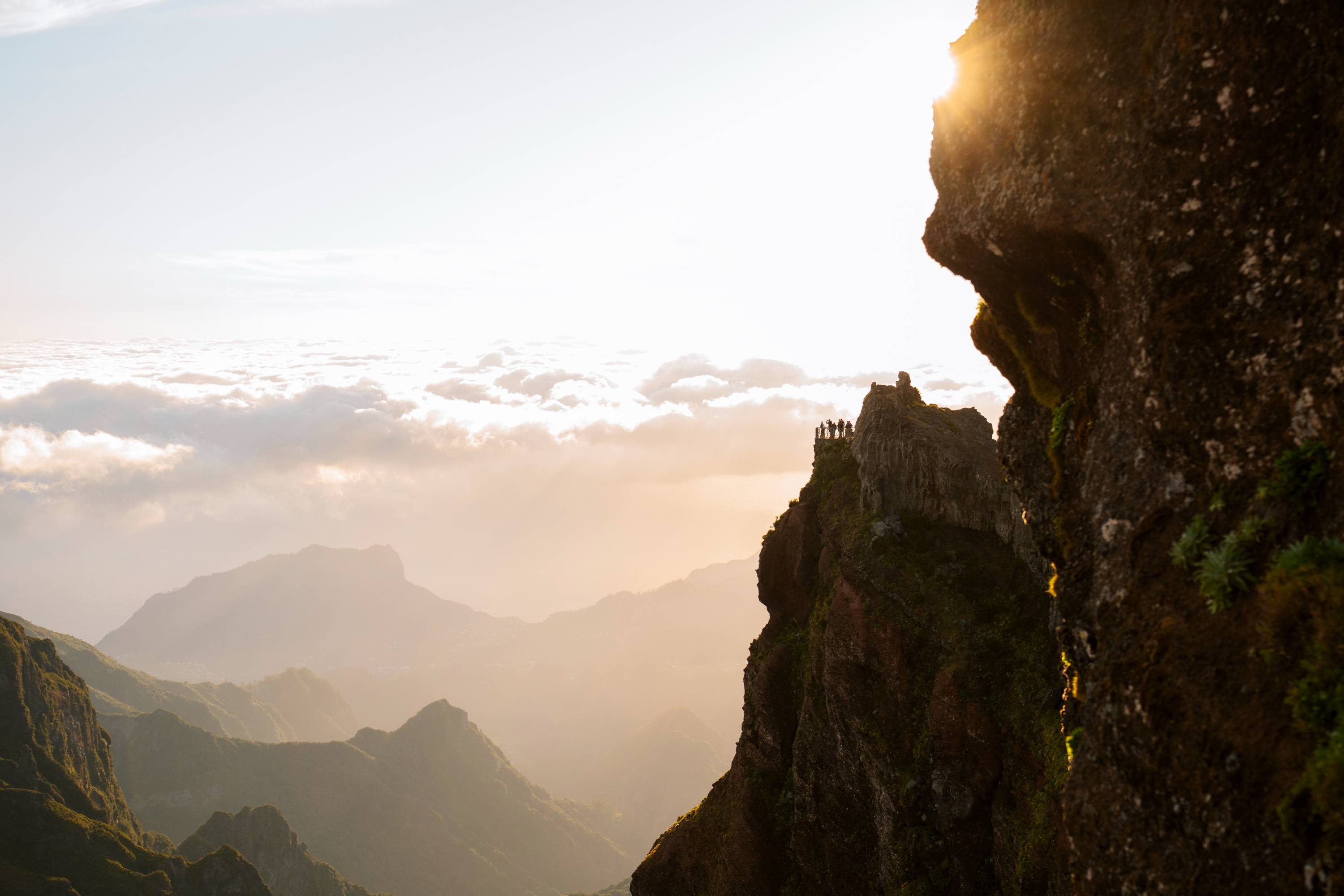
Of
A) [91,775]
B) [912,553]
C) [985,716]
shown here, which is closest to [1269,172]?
[985,716]

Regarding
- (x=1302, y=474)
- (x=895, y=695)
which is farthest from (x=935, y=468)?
(x=1302, y=474)

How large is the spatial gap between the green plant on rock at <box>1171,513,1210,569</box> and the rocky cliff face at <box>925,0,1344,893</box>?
46mm

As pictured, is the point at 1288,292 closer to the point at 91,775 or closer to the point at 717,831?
the point at 717,831

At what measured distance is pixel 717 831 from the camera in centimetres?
5288

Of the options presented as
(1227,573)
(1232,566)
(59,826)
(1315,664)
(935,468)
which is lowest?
(59,826)

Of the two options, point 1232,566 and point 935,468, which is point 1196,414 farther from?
point 935,468

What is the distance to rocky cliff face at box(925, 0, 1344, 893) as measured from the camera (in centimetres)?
1259

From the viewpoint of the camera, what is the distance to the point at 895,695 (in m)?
36.4

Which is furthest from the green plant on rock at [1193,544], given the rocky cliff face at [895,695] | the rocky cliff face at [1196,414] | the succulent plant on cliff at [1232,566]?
the rocky cliff face at [895,695]

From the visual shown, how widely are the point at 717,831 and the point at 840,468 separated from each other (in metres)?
26.8

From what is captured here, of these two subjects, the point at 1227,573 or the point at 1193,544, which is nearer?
the point at 1227,573

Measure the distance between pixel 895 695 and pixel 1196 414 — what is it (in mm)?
24566

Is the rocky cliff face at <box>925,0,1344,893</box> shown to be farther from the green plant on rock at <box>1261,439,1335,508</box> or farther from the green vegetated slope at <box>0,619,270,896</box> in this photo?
the green vegetated slope at <box>0,619,270,896</box>

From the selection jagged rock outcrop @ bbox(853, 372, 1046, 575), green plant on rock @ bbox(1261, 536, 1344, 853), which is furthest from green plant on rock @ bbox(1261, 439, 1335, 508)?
jagged rock outcrop @ bbox(853, 372, 1046, 575)
